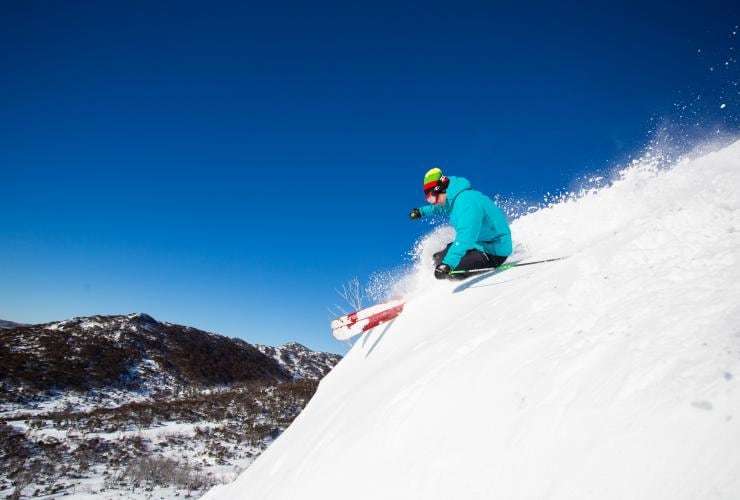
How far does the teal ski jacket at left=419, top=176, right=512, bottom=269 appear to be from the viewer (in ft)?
17.8

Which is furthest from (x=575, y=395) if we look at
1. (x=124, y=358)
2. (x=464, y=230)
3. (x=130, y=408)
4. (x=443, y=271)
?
(x=124, y=358)

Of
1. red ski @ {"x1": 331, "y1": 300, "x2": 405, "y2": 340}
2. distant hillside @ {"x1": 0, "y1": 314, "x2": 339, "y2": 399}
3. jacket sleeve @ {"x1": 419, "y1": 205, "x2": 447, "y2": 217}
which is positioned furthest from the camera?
distant hillside @ {"x1": 0, "y1": 314, "x2": 339, "y2": 399}

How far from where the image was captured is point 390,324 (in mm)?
6402

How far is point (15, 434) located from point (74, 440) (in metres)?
2.69

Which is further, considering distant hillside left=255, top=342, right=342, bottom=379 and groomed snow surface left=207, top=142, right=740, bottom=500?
distant hillside left=255, top=342, right=342, bottom=379

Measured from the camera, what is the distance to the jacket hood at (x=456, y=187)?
5918 millimetres

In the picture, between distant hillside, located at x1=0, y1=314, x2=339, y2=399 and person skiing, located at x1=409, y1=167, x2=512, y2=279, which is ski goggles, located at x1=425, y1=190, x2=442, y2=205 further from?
distant hillside, located at x1=0, y1=314, x2=339, y2=399

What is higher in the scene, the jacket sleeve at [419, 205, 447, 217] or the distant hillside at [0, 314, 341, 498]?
the jacket sleeve at [419, 205, 447, 217]

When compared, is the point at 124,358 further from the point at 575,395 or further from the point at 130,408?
the point at 575,395

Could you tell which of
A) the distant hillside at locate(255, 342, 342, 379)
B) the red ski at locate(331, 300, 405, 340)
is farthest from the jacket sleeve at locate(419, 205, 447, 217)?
the distant hillside at locate(255, 342, 342, 379)

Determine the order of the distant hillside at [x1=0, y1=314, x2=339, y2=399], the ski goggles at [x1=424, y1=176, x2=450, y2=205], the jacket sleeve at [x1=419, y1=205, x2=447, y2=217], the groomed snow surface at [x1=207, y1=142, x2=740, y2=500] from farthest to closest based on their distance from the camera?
the distant hillside at [x1=0, y1=314, x2=339, y2=399] < the jacket sleeve at [x1=419, y1=205, x2=447, y2=217] < the ski goggles at [x1=424, y1=176, x2=450, y2=205] < the groomed snow surface at [x1=207, y1=142, x2=740, y2=500]

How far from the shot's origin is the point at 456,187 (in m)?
5.99

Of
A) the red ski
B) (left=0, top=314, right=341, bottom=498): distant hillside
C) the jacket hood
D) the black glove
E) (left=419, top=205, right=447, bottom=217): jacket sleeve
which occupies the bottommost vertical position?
(left=0, top=314, right=341, bottom=498): distant hillside

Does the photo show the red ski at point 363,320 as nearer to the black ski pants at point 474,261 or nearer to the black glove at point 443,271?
the black ski pants at point 474,261
